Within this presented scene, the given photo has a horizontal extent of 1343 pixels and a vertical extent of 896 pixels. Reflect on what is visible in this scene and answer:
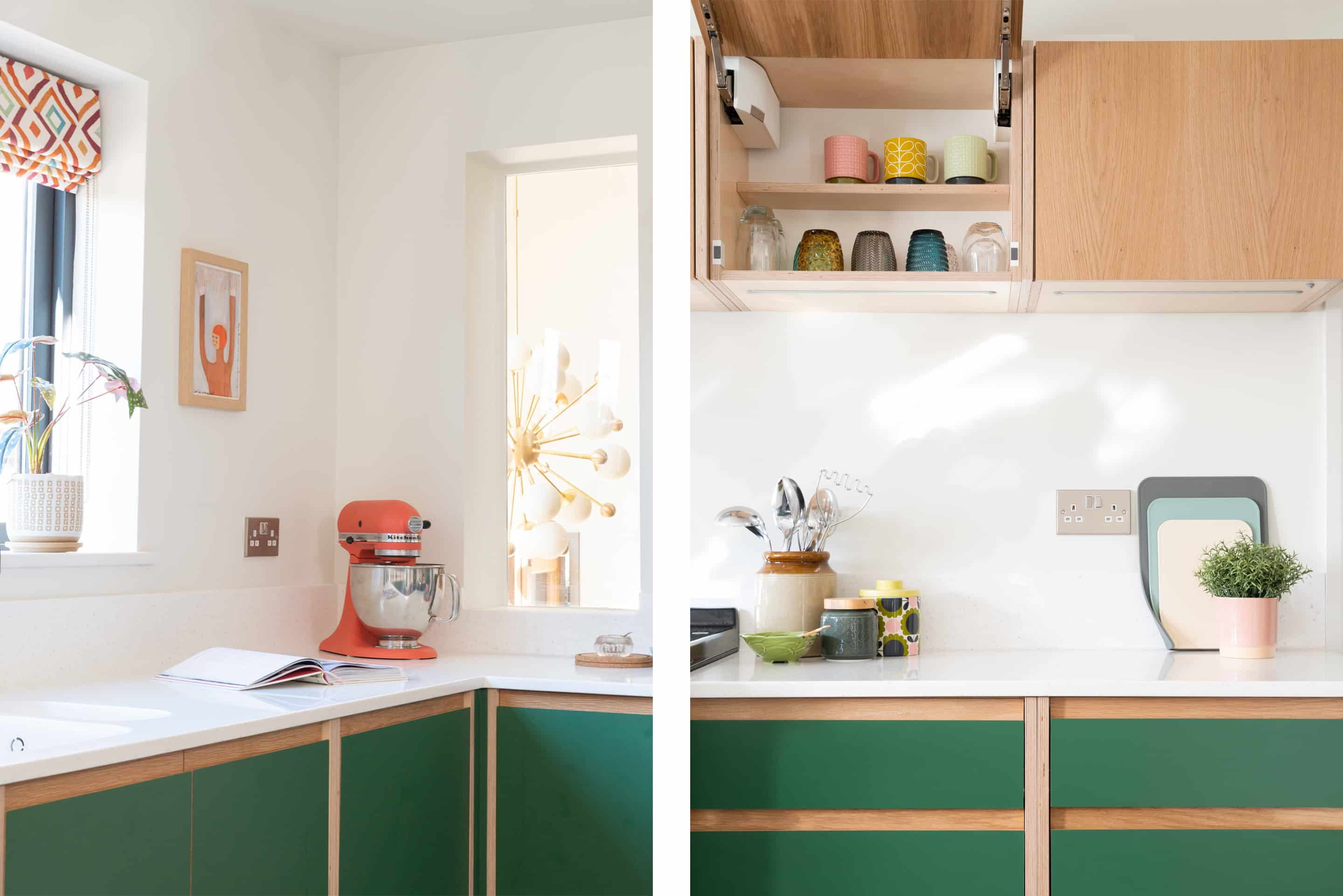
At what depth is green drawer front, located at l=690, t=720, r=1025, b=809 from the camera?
1658 millimetres

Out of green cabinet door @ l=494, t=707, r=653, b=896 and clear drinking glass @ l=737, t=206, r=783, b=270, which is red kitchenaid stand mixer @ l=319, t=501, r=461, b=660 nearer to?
green cabinet door @ l=494, t=707, r=653, b=896

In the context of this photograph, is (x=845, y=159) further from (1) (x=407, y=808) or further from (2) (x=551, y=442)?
(1) (x=407, y=808)

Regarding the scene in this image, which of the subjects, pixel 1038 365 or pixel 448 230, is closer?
pixel 1038 365

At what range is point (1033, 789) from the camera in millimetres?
1655

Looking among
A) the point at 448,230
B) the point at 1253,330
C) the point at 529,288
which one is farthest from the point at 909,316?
the point at 448,230

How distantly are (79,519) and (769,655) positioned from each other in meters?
1.30

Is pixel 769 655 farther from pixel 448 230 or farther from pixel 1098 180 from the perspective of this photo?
pixel 448 230

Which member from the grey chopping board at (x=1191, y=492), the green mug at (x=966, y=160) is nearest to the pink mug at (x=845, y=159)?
the green mug at (x=966, y=160)

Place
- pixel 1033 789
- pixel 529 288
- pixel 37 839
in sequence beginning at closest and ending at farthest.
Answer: pixel 37 839 → pixel 1033 789 → pixel 529 288

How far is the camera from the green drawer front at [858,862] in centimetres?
166

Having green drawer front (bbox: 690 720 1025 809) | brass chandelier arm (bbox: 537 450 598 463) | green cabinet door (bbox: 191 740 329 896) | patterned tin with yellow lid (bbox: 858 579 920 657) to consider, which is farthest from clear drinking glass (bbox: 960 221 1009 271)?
green cabinet door (bbox: 191 740 329 896)

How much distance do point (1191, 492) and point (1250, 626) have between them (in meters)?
0.33

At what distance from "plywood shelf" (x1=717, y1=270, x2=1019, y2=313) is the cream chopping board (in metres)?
0.57

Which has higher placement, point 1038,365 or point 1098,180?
point 1098,180
